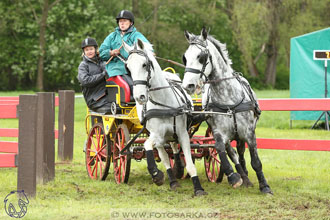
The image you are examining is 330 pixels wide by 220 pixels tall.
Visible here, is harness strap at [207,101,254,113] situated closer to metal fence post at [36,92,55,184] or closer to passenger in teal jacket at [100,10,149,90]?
passenger in teal jacket at [100,10,149,90]

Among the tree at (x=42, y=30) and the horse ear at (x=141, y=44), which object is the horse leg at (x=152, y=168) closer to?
the horse ear at (x=141, y=44)

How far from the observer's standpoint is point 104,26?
33.9 metres

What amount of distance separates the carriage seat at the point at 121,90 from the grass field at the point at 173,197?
1.23m

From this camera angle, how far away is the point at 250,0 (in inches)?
1425

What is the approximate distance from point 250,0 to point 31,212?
3210 centimetres

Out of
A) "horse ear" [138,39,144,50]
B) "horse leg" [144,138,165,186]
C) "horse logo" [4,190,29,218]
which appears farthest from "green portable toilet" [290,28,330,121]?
"horse logo" [4,190,29,218]

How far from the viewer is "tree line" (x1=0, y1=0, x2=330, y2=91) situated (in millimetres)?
32812

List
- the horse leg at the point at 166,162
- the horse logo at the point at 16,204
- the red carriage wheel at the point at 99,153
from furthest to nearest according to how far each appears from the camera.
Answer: the red carriage wheel at the point at 99,153 → the horse leg at the point at 166,162 → the horse logo at the point at 16,204

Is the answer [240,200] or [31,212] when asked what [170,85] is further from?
[31,212]

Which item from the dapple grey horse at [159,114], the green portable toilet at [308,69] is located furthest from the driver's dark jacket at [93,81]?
the green portable toilet at [308,69]

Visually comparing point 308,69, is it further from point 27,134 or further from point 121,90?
point 27,134

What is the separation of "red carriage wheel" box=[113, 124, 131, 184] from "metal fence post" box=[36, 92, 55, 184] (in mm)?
932

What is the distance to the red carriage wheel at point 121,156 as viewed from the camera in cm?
786

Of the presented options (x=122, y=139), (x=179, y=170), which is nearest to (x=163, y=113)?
(x=122, y=139)
